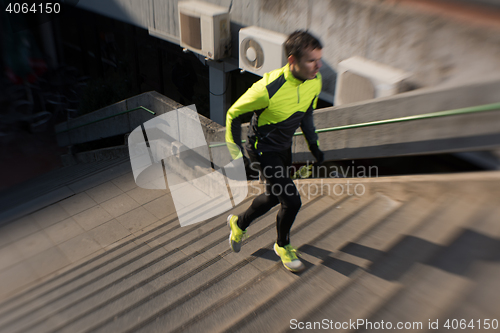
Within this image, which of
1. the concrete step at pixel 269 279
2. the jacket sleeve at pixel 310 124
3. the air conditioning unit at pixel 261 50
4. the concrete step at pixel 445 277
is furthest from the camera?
the air conditioning unit at pixel 261 50

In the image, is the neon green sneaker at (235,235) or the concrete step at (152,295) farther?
the neon green sneaker at (235,235)

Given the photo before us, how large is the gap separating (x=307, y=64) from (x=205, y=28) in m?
6.23

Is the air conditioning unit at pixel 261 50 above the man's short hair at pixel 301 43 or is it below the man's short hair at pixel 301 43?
below

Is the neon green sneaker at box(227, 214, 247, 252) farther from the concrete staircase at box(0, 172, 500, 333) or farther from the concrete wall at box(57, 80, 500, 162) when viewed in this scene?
the concrete wall at box(57, 80, 500, 162)

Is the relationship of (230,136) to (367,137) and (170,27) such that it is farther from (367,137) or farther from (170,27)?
(170,27)

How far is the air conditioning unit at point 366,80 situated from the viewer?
524cm

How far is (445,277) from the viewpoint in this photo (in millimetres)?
2791

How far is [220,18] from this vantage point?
807cm

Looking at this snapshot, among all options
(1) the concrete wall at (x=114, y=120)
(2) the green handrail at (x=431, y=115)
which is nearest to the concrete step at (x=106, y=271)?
(2) the green handrail at (x=431, y=115)

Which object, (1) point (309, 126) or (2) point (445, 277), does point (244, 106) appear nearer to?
(1) point (309, 126)

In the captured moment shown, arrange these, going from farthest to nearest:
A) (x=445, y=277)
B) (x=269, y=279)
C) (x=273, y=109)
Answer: (x=269, y=279) → (x=273, y=109) → (x=445, y=277)

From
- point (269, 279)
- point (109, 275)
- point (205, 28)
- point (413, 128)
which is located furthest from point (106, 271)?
point (205, 28)

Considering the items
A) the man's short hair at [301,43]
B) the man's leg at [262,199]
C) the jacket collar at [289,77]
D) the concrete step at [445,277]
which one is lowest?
the concrete step at [445,277]

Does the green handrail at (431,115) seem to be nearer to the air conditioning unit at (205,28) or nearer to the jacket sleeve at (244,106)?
the jacket sleeve at (244,106)
